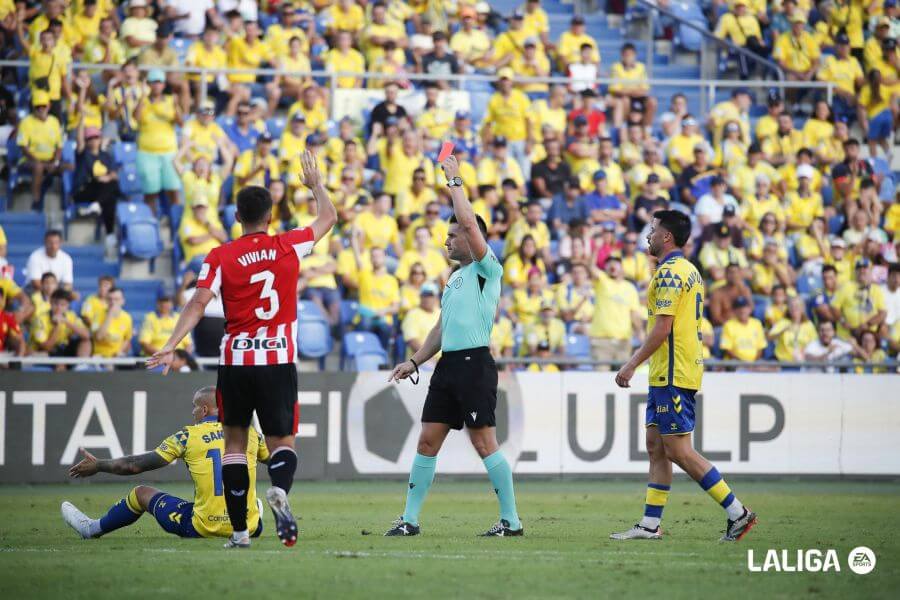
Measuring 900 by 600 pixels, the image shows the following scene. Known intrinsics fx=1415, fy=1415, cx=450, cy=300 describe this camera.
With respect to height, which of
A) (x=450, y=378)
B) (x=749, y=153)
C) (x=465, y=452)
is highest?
(x=749, y=153)

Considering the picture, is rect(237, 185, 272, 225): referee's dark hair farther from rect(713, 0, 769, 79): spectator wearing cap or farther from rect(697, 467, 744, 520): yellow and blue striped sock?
rect(713, 0, 769, 79): spectator wearing cap

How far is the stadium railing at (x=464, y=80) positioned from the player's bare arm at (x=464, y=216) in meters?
11.2

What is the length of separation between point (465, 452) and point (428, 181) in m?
5.37

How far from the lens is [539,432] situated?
677 inches

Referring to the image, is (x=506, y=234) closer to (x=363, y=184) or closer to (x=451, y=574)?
(x=363, y=184)

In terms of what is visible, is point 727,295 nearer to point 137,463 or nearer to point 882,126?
point 882,126

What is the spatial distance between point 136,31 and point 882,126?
41.2ft

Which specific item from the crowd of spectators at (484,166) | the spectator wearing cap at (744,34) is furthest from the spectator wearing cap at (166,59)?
the spectator wearing cap at (744,34)

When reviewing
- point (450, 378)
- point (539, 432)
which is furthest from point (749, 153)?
point (450, 378)

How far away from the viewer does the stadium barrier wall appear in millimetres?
15805

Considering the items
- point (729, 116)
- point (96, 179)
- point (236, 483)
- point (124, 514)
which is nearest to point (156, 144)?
point (96, 179)

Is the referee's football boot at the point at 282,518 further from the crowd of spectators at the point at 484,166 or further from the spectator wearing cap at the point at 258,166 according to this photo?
the spectator wearing cap at the point at 258,166

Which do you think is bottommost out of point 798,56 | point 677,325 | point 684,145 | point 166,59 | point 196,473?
point 196,473

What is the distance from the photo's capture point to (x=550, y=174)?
2159 cm
